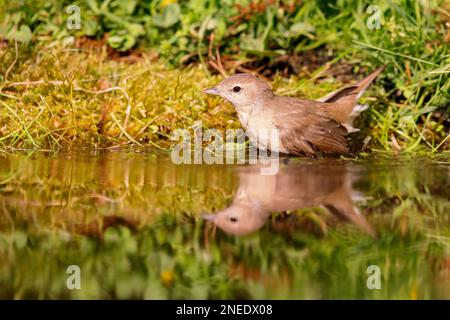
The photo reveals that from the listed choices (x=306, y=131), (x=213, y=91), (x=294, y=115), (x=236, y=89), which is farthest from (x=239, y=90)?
(x=306, y=131)

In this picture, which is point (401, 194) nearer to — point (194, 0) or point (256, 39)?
point (256, 39)

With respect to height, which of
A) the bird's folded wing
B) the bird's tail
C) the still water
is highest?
the bird's tail

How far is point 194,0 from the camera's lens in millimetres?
7957

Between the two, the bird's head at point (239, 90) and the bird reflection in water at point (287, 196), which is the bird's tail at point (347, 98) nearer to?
the bird's head at point (239, 90)

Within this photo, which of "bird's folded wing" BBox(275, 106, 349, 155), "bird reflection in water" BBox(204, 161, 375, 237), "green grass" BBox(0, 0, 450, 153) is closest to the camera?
"bird reflection in water" BBox(204, 161, 375, 237)

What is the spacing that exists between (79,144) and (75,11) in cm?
198

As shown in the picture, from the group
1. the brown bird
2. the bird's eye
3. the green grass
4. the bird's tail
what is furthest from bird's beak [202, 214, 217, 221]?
the bird's tail

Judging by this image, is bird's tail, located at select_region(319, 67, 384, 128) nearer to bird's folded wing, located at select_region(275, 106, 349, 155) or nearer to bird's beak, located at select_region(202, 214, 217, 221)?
bird's folded wing, located at select_region(275, 106, 349, 155)

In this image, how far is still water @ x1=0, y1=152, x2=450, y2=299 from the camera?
11.4 feet

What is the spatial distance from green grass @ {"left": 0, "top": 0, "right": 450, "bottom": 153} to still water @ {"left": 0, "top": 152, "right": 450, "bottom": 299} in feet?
3.27

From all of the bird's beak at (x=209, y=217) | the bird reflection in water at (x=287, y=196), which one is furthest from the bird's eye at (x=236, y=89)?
the bird's beak at (x=209, y=217)

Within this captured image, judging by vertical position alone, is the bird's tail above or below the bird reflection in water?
above

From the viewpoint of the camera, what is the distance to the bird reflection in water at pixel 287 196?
14.3 ft
